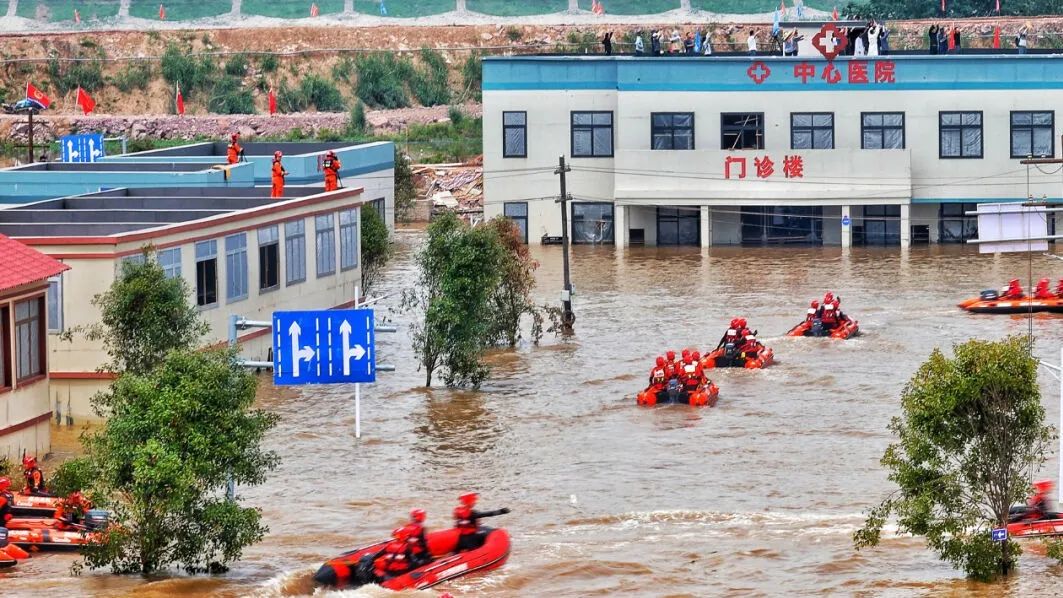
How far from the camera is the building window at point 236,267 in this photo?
4459cm

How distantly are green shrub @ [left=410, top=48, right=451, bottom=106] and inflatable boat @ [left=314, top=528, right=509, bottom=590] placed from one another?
87.3 m

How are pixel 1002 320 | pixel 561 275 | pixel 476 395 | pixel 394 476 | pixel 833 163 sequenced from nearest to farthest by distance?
pixel 394 476 < pixel 476 395 < pixel 1002 320 < pixel 561 275 < pixel 833 163

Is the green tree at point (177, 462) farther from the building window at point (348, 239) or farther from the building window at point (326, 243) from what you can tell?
the building window at point (348, 239)

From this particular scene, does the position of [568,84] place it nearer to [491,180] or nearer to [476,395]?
[491,180]

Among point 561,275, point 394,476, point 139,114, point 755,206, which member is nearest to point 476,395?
point 394,476


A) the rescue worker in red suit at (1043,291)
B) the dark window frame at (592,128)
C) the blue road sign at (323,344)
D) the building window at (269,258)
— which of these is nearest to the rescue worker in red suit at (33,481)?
the blue road sign at (323,344)

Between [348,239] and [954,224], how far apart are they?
29595 mm

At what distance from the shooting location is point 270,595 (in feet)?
88.8

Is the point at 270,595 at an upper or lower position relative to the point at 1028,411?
lower

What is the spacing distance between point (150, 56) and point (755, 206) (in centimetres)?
5967

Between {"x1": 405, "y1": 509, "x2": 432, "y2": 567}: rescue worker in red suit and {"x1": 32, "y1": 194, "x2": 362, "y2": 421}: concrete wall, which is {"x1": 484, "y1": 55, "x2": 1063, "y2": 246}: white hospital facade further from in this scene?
{"x1": 405, "y1": 509, "x2": 432, "y2": 567}: rescue worker in red suit

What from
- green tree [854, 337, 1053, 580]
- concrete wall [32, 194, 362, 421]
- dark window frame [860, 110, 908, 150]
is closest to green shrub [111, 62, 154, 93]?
dark window frame [860, 110, 908, 150]

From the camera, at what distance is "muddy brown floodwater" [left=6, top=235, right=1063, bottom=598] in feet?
92.9

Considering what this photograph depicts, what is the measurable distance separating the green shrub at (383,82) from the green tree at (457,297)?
7027cm
